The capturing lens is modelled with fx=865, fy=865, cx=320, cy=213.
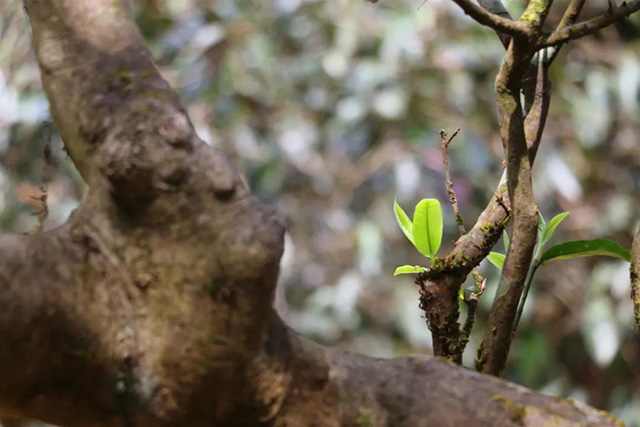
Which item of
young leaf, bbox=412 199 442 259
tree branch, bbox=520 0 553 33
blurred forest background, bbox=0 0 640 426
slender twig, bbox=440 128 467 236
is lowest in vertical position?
blurred forest background, bbox=0 0 640 426

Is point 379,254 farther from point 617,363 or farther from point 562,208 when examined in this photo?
point 617,363

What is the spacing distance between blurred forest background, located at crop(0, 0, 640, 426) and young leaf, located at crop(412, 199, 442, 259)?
1.28m

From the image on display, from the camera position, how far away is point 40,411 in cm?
46

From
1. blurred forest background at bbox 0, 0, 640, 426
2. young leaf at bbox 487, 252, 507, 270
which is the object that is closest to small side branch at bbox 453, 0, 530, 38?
young leaf at bbox 487, 252, 507, 270

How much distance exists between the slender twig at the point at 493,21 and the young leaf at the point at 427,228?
0.54 feet

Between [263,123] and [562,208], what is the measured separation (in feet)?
2.75

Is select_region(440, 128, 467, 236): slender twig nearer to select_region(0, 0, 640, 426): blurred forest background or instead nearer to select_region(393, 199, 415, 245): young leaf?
select_region(393, 199, 415, 245): young leaf

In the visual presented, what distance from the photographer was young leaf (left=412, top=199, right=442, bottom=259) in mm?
667

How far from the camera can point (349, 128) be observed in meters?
2.08

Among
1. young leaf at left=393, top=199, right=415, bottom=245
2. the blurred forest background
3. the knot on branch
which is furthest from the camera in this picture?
the blurred forest background

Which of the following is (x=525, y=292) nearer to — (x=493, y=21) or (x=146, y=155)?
(x=493, y=21)

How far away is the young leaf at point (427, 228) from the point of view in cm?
67

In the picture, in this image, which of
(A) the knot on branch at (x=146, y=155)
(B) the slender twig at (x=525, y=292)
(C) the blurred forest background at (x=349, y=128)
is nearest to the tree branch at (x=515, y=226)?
(B) the slender twig at (x=525, y=292)

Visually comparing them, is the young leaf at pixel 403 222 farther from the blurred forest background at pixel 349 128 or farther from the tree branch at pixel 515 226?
the blurred forest background at pixel 349 128
